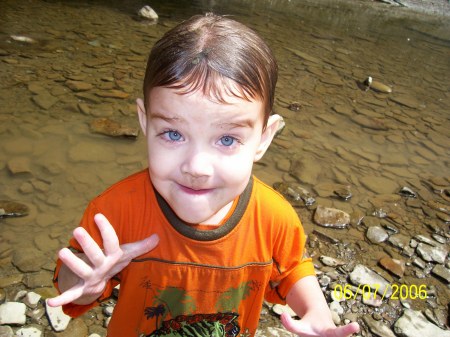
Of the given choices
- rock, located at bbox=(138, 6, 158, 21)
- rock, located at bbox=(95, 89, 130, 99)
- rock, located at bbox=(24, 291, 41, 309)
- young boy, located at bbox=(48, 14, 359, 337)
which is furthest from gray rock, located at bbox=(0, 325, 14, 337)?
rock, located at bbox=(138, 6, 158, 21)

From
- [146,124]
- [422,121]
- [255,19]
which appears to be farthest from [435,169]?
[255,19]

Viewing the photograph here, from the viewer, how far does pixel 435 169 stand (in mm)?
4727

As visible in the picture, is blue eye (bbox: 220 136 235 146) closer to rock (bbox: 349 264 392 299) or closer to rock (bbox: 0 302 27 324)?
rock (bbox: 0 302 27 324)

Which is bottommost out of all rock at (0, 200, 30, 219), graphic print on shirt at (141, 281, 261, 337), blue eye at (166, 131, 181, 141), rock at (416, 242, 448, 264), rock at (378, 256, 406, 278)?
rock at (0, 200, 30, 219)

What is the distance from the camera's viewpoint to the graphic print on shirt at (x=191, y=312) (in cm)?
160

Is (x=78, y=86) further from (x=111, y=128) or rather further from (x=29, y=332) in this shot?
(x=29, y=332)

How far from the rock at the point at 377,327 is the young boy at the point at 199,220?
1165 millimetres

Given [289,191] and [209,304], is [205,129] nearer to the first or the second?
[209,304]

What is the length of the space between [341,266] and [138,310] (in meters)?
1.87

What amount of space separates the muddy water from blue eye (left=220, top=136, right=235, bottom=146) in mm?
1853

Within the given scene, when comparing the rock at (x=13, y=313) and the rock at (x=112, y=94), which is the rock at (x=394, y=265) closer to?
the rock at (x=13, y=313)

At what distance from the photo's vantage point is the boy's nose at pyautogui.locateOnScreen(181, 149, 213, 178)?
1.30 meters

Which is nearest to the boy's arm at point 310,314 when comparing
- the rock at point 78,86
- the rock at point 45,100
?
the rock at point 45,100

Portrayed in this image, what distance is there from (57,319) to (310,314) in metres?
1.56
